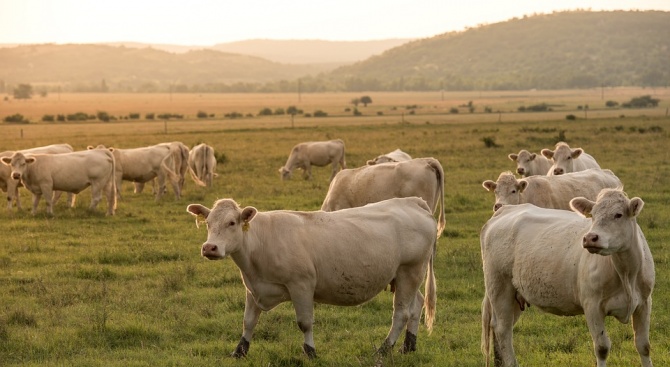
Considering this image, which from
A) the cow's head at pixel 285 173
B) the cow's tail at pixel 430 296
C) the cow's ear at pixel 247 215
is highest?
the cow's ear at pixel 247 215

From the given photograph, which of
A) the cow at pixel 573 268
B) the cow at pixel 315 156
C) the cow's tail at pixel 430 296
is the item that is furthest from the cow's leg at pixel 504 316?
the cow at pixel 315 156

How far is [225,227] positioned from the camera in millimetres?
8797

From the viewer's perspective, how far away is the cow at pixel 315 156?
29.7m

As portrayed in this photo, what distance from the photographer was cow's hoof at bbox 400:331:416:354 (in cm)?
953


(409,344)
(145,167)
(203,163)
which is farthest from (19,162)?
(409,344)

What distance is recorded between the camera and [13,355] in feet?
30.8

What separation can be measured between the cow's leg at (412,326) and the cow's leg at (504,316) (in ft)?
4.29

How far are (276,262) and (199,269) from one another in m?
5.38

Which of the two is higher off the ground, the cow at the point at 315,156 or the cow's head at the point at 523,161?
the cow's head at the point at 523,161

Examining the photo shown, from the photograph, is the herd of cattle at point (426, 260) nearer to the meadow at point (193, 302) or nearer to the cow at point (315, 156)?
the meadow at point (193, 302)

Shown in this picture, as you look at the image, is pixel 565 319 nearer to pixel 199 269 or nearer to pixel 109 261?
pixel 199 269

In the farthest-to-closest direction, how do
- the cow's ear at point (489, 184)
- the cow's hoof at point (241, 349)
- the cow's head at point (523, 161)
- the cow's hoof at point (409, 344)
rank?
1. the cow's head at point (523, 161)
2. the cow's ear at point (489, 184)
3. the cow's hoof at point (409, 344)
4. the cow's hoof at point (241, 349)

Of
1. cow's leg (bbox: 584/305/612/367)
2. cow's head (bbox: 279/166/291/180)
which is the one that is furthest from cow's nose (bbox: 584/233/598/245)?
cow's head (bbox: 279/166/291/180)

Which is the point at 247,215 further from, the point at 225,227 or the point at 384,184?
the point at 384,184
